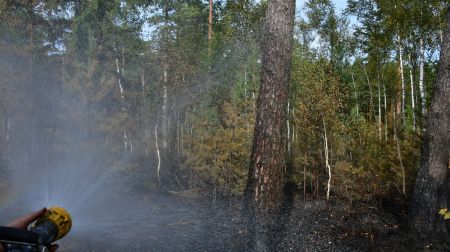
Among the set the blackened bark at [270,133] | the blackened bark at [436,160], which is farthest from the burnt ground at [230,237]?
the blackened bark at [436,160]

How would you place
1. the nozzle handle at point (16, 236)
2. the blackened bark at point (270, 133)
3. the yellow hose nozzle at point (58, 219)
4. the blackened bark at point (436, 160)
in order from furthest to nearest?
the blackened bark at point (436, 160)
the blackened bark at point (270, 133)
the yellow hose nozzle at point (58, 219)
the nozzle handle at point (16, 236)

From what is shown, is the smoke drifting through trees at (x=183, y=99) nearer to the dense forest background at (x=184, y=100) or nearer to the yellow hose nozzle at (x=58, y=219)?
the dense forest background at (x=184, y=100)

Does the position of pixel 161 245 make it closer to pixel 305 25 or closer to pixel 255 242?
pixel 255 242

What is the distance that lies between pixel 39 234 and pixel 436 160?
22.1ft

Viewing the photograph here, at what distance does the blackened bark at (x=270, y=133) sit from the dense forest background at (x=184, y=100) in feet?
23.1

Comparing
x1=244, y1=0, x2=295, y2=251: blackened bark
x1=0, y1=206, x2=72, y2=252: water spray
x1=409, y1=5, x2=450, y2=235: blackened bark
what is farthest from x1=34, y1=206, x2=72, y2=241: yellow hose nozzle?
x1=409, y1=5, x2=450, y2=235: blackened bark

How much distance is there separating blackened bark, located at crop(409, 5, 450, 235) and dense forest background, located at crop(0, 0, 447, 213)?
4.29m

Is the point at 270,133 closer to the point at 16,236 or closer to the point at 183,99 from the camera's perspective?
the point at 16,236

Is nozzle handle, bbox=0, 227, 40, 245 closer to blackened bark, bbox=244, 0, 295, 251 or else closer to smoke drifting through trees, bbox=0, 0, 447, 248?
blackened bark, bbox=244, 0, 295, 251

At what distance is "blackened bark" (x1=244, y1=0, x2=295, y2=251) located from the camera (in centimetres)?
550

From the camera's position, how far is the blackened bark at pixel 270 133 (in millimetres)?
5500

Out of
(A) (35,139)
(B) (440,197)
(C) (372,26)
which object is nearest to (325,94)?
(B) (440,197)

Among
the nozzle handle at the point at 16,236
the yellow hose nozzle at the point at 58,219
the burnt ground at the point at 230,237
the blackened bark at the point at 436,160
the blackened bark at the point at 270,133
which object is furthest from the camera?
the blackened bark at the point at 436,160

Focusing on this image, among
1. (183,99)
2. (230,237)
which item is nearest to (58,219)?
(230,237)
